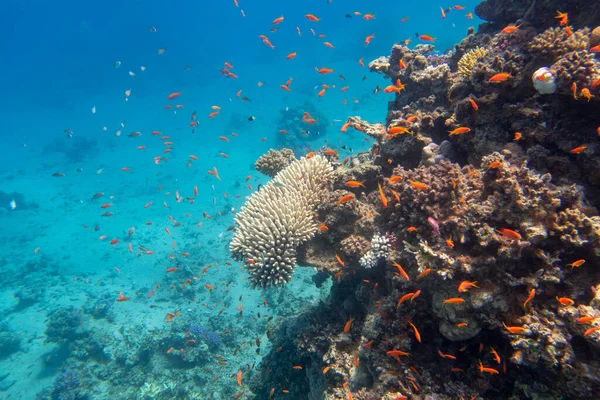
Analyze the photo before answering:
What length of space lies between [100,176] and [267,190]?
3535 centimetres

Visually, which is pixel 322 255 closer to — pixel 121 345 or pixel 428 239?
pixel 428 239

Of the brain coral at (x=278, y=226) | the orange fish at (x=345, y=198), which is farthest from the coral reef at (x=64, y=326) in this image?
the orange fish at (x=345, y=198)

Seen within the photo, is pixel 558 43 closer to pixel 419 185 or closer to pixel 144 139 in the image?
pixel 419 185

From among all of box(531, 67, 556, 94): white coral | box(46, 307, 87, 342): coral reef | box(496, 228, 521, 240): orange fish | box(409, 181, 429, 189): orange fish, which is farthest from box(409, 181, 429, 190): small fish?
box(46, 307, 87, 342): coral reef

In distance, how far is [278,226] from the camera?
5.29m

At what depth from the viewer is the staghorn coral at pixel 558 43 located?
149 inches

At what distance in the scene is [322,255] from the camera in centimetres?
561

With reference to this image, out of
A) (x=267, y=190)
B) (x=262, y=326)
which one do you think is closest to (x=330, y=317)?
(x=267, y=190)

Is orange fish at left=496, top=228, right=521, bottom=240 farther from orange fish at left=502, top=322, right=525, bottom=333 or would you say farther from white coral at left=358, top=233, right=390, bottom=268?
white coral at left=358, top=233, right=390, bottom=268

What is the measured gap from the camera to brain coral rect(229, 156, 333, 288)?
5219mm

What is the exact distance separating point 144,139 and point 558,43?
164ft

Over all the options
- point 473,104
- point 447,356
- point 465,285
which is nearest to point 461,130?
point 473,104

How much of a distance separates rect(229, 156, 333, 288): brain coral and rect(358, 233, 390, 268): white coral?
1190 millimetres

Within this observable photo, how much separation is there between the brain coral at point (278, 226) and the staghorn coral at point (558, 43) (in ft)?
12.4
